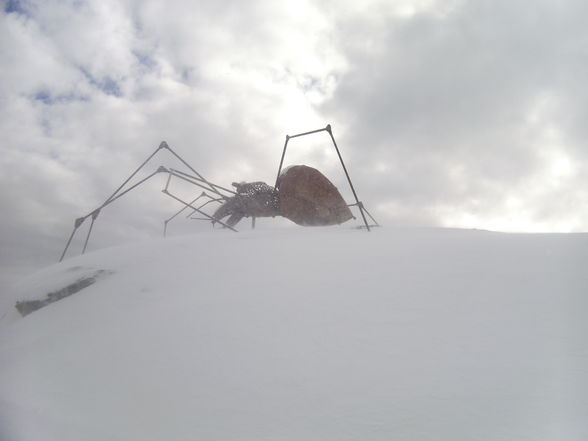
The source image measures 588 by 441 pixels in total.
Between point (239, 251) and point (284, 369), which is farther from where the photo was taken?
point (239, 251)

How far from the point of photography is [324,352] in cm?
152

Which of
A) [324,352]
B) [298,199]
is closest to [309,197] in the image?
[298,199]

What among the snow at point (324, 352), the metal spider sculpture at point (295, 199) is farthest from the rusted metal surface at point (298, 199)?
the snow at point (324, 352)

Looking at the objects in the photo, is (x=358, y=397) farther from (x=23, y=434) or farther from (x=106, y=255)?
(x=106, y=255)

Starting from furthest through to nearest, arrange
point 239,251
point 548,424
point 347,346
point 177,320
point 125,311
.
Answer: point 239,251, point 125,311, point 177,320, point 347,346, point 548,424

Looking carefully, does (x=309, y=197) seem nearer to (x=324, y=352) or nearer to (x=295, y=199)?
(x=295, y=199)

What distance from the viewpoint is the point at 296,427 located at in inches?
46.9

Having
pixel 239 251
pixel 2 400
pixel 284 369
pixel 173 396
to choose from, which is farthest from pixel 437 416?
pixel 239 251

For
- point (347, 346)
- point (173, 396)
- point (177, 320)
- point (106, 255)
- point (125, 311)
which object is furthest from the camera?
point (106, 255)

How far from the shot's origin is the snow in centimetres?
121

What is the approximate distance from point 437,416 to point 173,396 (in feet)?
3.33

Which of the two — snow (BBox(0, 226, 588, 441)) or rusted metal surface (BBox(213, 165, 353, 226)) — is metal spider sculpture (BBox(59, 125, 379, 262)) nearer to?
rusted metal surface (BBox(213, 165, 353, 226))

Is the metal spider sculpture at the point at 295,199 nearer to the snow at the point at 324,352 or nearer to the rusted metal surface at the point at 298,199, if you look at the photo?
the rusted metal surface at the point at 298,199

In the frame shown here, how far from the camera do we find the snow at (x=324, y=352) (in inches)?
47.5
